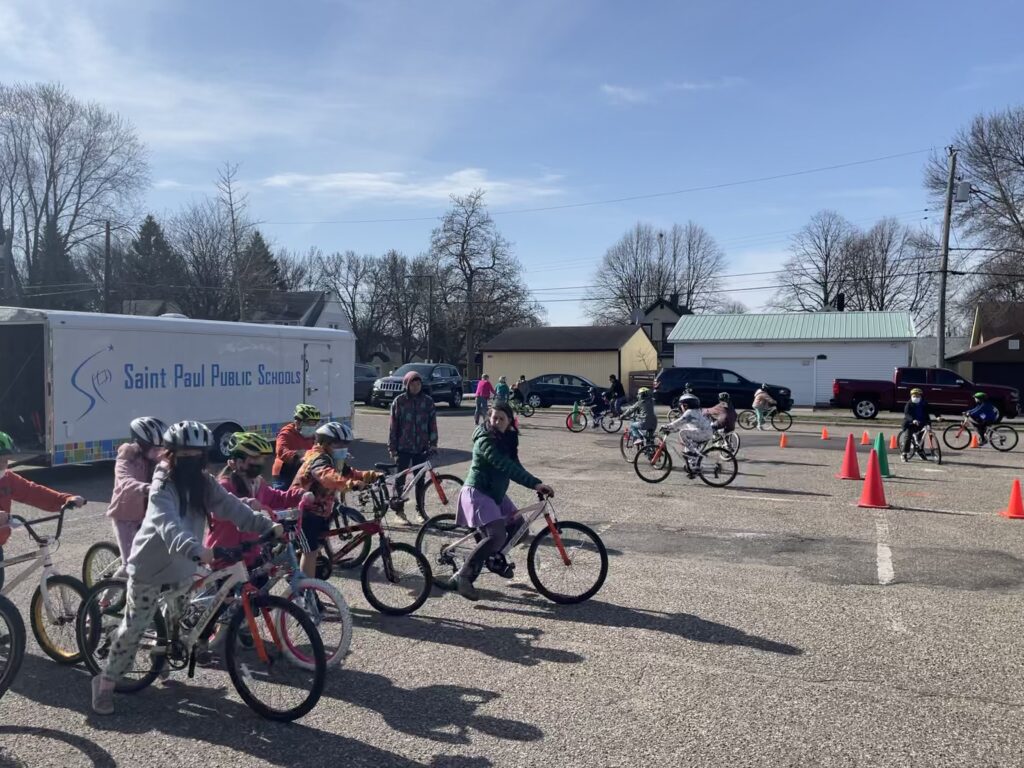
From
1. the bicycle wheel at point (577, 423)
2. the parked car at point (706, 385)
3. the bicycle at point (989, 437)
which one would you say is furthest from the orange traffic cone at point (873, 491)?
the parked car at point (706, 385)

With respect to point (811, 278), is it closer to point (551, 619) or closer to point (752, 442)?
point (752, 442)

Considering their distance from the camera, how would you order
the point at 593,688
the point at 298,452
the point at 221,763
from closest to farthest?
1. the point at 221,763
2. the point at 593,688
3. the point at 298,452

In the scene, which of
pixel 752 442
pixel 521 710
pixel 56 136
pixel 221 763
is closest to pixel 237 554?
pixel 221 763

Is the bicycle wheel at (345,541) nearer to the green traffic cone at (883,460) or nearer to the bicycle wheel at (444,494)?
the bicycle wheel at (444,494)

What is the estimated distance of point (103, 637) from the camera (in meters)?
4.95

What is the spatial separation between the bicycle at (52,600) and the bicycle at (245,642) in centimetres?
70

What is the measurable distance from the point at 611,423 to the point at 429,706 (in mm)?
19455

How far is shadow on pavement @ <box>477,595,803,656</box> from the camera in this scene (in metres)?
5.75

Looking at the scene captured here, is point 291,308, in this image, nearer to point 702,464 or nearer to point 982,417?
point 982,417

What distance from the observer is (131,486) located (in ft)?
17.4

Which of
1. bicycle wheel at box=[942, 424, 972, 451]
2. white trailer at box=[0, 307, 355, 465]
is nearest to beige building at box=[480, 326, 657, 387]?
bicycle wheel at box=[942, 424, 972, 451]

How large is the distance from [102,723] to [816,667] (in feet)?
14.0

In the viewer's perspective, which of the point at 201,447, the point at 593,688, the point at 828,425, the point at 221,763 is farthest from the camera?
the point at 828,425

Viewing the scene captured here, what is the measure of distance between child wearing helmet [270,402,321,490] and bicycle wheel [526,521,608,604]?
→ 243 cm
